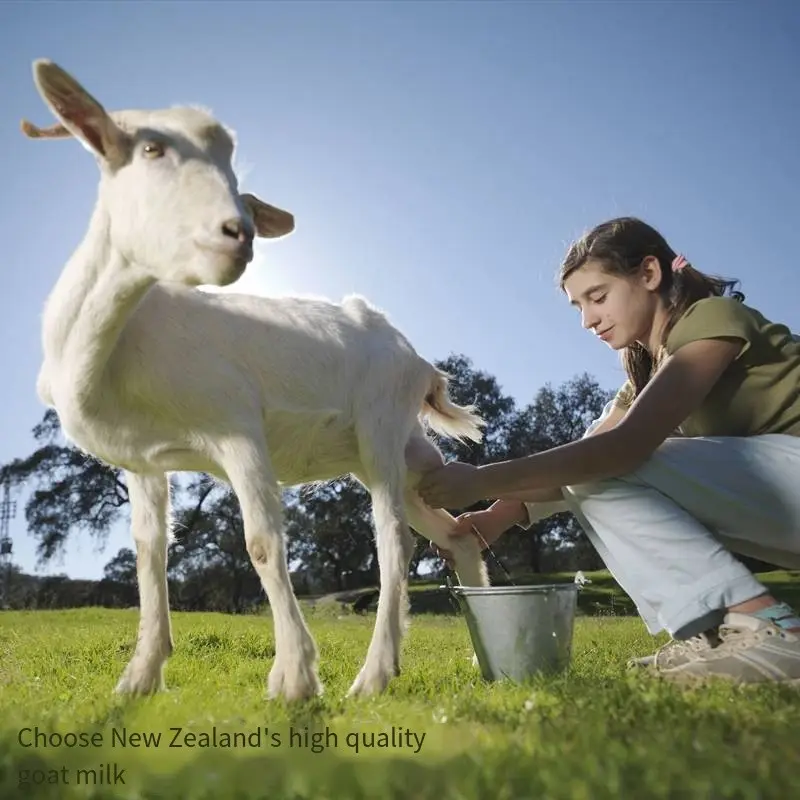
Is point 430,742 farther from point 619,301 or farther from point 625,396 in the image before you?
point 625,396

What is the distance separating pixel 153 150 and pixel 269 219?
2.45ft

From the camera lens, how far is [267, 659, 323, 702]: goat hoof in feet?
10.8

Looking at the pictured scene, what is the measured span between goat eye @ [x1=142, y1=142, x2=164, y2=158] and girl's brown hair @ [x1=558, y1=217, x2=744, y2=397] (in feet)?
6.18

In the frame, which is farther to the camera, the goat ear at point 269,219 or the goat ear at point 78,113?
the goat ear at point 269,219

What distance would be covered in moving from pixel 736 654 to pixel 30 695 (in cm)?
303

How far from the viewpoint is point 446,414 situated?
5184 mm

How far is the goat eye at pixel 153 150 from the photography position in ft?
11.1

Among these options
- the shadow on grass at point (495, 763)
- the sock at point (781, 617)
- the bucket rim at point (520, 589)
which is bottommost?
the shadow on grass at point (495, 763)

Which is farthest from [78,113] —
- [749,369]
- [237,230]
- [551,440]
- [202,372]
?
[551,440]

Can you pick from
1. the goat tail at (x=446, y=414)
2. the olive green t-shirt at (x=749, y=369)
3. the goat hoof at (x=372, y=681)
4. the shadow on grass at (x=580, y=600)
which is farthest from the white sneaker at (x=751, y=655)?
the shadow on grass at (x=580, y=600)

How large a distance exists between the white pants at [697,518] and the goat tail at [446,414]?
1653 mm

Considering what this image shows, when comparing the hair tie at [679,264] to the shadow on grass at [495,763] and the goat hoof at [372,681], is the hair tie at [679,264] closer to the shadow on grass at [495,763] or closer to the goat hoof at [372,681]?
the shadow on grass at [495,763]

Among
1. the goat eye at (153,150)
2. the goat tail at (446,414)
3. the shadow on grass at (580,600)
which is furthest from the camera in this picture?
the shadow on grass at (580,600)

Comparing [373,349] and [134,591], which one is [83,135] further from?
[134,591]
